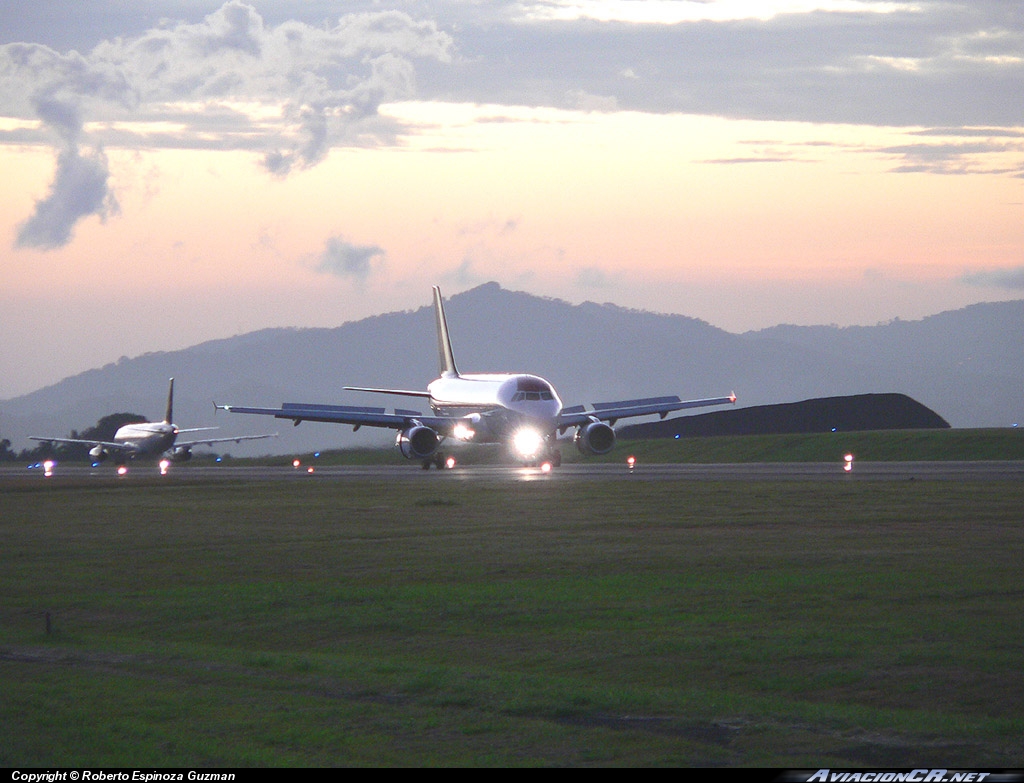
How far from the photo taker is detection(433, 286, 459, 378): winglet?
81.3 m

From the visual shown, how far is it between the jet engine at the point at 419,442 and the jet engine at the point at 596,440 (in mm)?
7757

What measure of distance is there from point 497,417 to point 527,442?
305cm

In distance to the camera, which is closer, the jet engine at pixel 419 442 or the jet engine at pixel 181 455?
the jet engine at pixel 419 442

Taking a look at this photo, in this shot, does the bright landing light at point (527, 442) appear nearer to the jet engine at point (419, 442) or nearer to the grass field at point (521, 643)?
the jet engine at point (419, 442)

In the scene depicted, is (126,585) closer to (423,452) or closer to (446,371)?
(423,452)

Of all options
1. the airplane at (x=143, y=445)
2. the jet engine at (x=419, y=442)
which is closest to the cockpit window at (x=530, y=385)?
the jet engine at (x=419, y=442)

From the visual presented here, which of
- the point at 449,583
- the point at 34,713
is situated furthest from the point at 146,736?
the point at 449,583

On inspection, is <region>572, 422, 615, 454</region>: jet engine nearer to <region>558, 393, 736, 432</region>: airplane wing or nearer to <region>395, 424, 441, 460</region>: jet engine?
<region>558, 393, 736, 432</region>: airplane wing

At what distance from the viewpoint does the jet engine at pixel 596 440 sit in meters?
62.8

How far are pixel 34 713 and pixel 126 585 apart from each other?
32.5ft

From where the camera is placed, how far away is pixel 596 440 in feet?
207

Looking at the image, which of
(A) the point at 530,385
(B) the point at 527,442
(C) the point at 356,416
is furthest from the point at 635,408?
(C) the point at 356,416

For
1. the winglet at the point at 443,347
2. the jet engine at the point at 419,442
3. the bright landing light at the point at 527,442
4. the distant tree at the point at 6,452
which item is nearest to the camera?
the bright landing light at the point at 527,442

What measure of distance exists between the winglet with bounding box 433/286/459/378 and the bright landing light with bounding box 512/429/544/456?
14.1 meters
